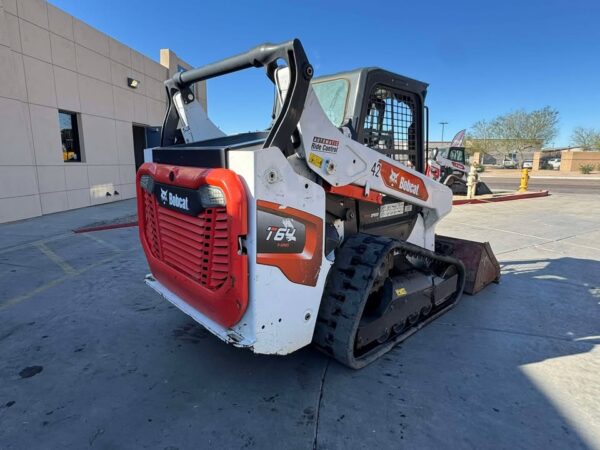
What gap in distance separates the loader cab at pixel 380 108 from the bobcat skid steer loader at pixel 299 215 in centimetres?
1

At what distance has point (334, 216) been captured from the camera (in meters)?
2.94

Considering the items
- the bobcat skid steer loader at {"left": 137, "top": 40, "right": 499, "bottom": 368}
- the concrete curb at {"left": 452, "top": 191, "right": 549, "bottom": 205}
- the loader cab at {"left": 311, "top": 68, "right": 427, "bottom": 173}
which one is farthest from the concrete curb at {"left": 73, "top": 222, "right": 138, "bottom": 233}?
the concrete curb at {"left": 452, "top": 191, "right": 549, "bottom": 205}

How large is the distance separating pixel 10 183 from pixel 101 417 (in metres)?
9.50

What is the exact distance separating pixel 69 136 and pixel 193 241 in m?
11.7

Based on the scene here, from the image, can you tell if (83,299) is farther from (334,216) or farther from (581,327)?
(581,327)

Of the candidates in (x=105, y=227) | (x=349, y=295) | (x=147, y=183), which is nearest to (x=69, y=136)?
(x=105, y=227)

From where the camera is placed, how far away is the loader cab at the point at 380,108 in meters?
2.99

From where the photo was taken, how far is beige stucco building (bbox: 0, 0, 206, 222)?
9.27 meters

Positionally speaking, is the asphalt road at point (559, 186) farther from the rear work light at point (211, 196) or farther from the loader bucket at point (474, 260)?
the rear work light at point (211, 196)

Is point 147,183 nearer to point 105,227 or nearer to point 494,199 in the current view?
point 105,227

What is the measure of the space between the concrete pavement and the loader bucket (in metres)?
0.21

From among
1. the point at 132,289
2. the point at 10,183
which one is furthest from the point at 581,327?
the point at 10,183

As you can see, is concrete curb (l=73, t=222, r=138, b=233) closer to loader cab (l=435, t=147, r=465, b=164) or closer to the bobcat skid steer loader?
the bobcat skid steer loader

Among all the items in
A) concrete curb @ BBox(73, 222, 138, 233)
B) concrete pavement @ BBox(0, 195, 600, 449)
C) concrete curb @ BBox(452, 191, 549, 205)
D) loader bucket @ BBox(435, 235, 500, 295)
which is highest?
loader bucket @ BBox(435, 235, 500, 295)
